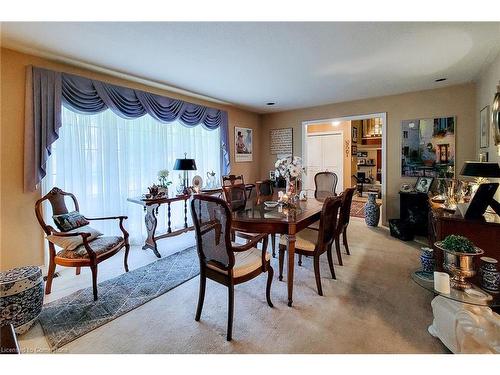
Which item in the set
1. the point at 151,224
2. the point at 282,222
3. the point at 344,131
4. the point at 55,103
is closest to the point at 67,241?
the point at 151,224

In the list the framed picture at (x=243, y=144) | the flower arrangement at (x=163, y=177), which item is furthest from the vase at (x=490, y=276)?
the framed picture at (x=243, y=144)

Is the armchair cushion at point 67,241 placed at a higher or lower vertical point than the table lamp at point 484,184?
lower

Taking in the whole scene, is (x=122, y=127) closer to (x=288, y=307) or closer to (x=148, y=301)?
(x=148, y=301)

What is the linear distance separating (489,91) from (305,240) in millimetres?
2933

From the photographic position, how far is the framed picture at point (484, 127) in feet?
9.68

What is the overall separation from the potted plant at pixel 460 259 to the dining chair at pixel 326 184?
2173mm

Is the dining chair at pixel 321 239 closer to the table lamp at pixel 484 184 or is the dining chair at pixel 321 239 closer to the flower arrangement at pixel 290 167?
the flower arrangement at pixel 290 167

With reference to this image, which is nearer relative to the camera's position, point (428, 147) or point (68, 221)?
point (68, 221)

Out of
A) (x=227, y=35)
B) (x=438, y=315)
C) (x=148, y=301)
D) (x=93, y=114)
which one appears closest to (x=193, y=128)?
(x=93, y=114)

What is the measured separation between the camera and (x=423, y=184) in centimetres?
403

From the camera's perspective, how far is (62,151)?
9.26 ft

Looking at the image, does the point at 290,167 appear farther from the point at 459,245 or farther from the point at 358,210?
the point at 358,210

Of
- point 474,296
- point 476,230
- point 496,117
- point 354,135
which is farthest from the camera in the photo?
point 354,135

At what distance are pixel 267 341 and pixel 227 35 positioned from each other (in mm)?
2515
